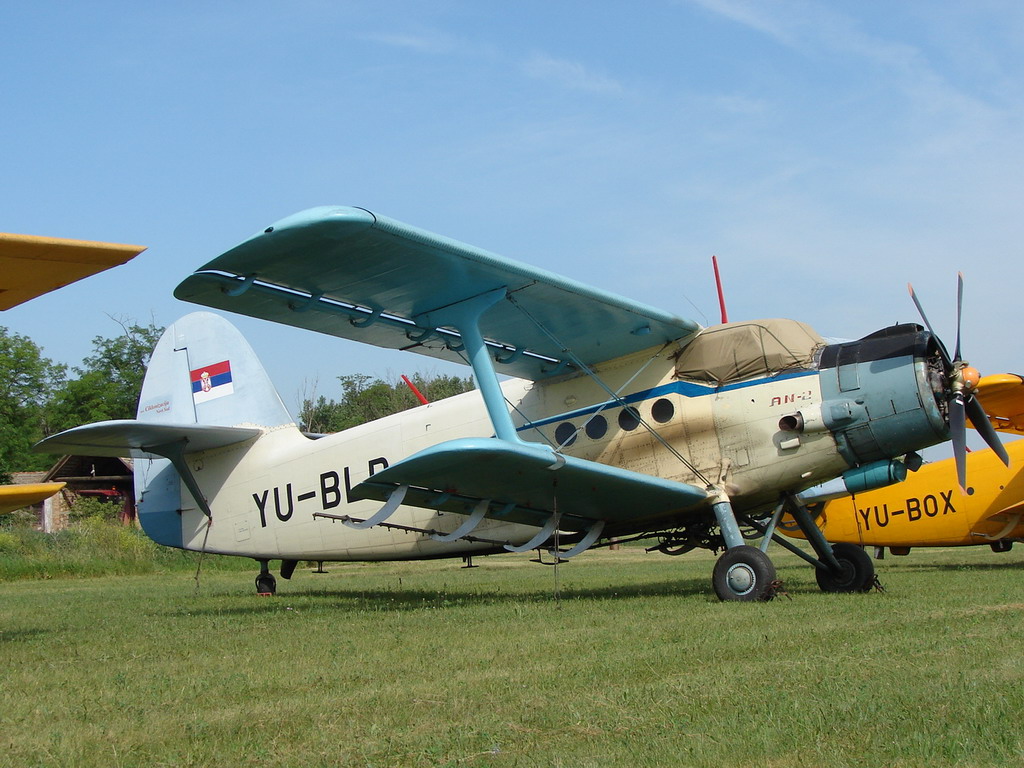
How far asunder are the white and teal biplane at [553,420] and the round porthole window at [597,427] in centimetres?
2

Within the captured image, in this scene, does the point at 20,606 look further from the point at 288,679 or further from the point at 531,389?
the point at 288,679

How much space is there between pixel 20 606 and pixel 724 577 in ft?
28.8

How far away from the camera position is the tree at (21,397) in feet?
166

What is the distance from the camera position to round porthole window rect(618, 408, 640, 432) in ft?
32.2

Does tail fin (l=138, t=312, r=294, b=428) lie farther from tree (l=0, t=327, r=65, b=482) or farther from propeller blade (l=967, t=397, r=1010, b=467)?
tree (l=0, t=327, r=65, b=482)

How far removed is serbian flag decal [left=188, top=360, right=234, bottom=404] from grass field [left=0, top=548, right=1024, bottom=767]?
4.82 metres

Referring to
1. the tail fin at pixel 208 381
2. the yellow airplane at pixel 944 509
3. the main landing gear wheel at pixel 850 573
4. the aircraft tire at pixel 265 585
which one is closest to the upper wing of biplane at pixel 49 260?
the tail fin at pixel 208 381

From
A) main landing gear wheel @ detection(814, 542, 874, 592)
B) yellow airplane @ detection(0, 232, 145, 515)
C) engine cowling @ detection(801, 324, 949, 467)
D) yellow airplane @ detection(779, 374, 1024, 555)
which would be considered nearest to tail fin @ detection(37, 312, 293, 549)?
yellow airplane @ detection(0, 232, 145, 515)

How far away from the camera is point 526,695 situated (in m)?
4.27

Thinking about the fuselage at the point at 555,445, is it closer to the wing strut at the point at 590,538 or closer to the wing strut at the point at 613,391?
the wing strut at the point at 613,391

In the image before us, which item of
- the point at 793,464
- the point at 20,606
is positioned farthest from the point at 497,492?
the point at 20,606

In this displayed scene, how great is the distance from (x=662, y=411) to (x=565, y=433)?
117 centimetres

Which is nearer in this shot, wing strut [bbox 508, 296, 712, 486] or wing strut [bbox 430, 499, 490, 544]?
wing strut [bbox 430, 499, 490, 544]

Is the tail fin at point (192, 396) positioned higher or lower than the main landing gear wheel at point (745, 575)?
higher
